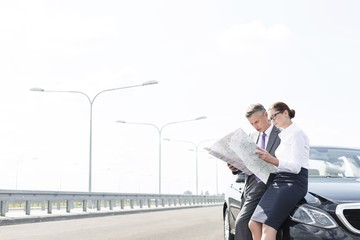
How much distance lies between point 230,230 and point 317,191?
2461 mm

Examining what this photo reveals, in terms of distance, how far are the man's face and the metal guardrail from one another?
14.1 meters

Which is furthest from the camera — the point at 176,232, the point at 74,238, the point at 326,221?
the point at 176,232

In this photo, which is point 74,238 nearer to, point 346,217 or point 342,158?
point 342,158

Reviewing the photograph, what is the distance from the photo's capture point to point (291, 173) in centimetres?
475

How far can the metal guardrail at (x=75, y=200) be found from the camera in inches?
732

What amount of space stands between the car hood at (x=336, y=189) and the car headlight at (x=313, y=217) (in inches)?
7.5

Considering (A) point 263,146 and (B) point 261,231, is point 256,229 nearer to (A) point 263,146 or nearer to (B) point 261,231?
(B) point 261,231

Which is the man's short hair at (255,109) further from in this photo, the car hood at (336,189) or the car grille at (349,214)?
the car grille at (349,214)

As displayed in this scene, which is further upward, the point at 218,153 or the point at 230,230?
the point at 218,153

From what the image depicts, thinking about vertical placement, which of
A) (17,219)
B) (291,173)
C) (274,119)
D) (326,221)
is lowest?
(17,219)

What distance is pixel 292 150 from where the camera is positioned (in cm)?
476

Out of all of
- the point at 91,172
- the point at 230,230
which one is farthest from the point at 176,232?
the point at 91,172

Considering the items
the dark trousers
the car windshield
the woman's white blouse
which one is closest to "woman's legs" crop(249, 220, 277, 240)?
the dark trousers

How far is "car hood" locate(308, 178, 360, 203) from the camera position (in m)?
4.86
